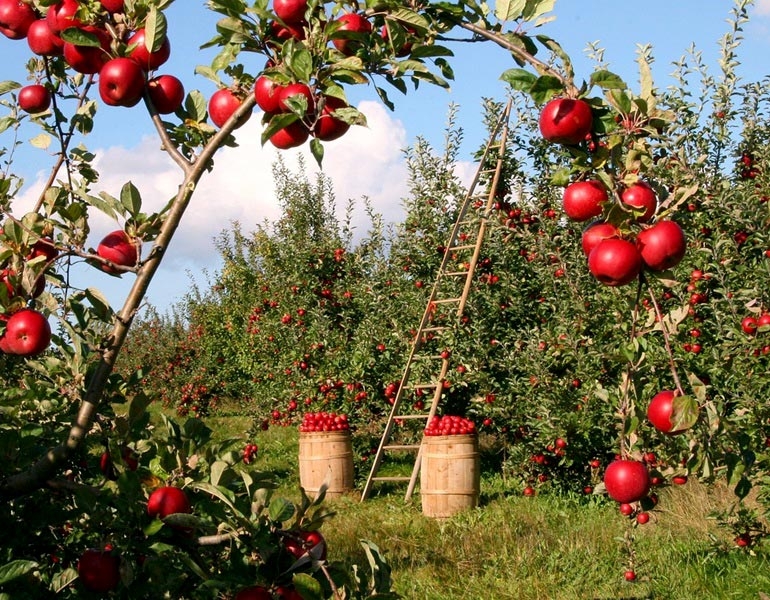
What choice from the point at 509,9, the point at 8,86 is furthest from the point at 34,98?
the point at 509,9

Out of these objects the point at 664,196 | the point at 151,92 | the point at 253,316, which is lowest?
the point at 664,196

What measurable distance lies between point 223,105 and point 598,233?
640 mm

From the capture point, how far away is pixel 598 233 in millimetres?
1305

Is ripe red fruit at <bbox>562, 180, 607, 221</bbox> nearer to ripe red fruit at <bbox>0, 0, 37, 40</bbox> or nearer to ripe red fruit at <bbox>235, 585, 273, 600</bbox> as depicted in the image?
ripe red fruit at <bbox>235, 585, 273, 600</bbox>

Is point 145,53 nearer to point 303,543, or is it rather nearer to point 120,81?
point 120,81

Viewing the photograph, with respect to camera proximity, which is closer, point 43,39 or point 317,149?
point 317,149

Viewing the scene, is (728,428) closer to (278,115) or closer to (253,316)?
(278,115)

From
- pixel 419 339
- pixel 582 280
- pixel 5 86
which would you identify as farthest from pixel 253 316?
pixel 5 86

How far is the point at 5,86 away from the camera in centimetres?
164

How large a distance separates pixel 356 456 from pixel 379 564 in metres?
7.20

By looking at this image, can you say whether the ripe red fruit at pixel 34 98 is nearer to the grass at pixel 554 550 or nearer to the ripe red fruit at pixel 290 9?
the ripe red fruit at pixel 290 9

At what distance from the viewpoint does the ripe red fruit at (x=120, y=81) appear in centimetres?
128

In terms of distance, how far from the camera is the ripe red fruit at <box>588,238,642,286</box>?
4.07 feet

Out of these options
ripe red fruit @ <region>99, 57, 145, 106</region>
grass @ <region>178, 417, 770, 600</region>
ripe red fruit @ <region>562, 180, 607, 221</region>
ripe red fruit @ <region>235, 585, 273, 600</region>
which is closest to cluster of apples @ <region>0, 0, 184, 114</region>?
ripe red fruit @ <region>99, 57, 145, 106</region>
